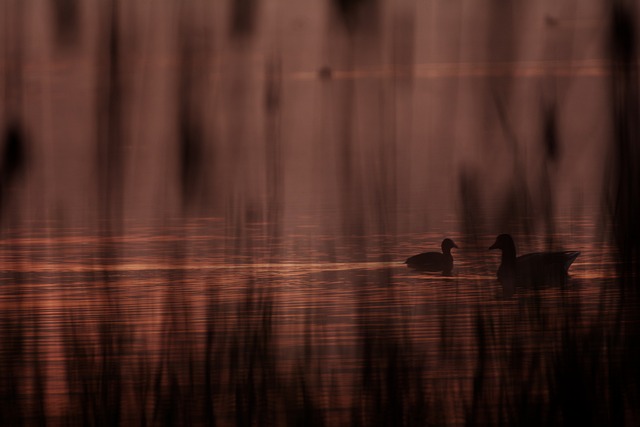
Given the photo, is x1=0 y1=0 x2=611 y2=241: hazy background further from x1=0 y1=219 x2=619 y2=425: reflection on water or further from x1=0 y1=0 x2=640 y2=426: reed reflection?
x1=0 y1=219 x2=619 y2=425: reflection on water

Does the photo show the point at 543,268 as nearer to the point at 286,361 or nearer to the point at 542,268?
the point at 542,268

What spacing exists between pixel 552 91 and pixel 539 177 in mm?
180

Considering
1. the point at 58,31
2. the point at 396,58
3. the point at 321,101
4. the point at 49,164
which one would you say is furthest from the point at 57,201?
the point at 396,58

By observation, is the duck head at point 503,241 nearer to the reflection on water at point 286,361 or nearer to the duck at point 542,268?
the duck at point 542,268

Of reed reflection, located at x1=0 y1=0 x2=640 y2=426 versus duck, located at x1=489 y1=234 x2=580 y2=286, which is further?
duck, located at x1=489 y1=234 x2=580 y2=286

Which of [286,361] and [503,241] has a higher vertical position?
[503,241]

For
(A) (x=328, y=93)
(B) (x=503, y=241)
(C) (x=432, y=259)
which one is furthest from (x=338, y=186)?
(C) (x=432, y=259)

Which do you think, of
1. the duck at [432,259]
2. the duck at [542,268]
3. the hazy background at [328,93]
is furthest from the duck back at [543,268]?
the duck at [432,259]

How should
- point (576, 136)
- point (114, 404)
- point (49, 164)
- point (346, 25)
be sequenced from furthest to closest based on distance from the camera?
point (49, 164) < point (576, 136) < point (346, 25) < point (114, 404)

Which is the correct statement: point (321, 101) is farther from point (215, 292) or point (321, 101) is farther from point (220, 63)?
point (215, 292)

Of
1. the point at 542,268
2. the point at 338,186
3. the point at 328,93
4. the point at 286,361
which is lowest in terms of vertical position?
the point at 286,361

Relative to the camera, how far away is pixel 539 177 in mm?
2555

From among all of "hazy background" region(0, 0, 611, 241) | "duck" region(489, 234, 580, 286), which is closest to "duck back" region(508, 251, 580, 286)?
"duck" region(489, 234, 580, 286)

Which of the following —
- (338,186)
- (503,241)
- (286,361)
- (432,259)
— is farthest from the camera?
(432,259)
